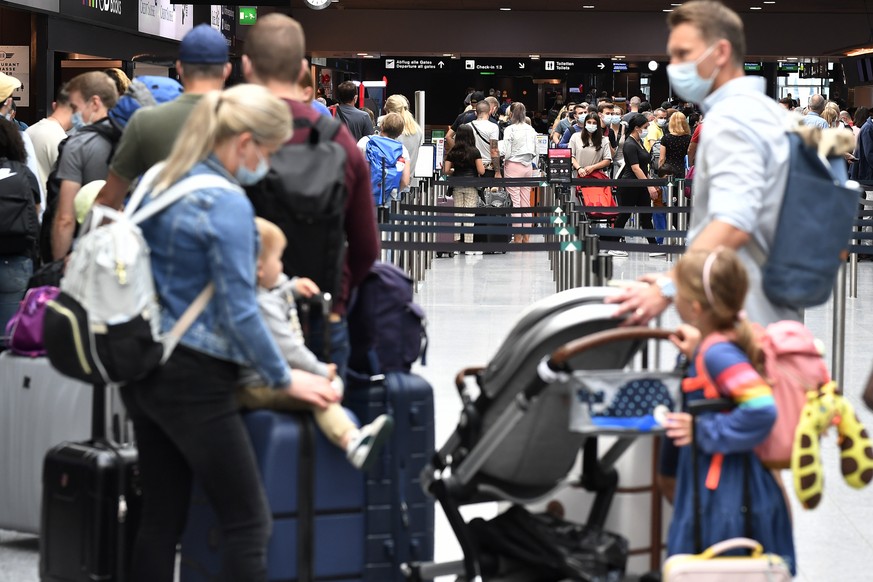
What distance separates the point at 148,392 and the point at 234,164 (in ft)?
2.03

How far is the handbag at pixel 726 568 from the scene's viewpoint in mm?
3375

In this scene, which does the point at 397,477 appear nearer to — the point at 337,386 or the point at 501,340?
the point at 337,386

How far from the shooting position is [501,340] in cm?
995

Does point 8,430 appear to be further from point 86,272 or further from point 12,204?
point 86,272

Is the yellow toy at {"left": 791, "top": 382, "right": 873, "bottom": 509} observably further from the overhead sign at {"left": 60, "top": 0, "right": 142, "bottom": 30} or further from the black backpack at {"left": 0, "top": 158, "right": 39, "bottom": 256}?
the overhead sign at {"left": 60, "top": 0, "right": 142, "bottom": 30}

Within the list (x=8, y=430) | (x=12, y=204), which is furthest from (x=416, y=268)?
(x=8, y=430)

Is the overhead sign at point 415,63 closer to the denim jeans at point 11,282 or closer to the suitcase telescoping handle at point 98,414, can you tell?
the denim jeans at point 11,282

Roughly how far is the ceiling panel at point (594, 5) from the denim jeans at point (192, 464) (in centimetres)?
3096

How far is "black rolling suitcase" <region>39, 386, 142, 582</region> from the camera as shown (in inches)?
155

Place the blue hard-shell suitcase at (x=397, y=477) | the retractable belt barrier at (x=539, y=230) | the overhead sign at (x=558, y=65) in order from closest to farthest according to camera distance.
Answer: the blue hard-shell suitcase at (x=397, y=477), the retractable belt barrier at (x=539, y=230), the overhead sign at (x=558, y=65)

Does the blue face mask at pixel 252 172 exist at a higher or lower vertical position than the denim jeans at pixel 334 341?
higher

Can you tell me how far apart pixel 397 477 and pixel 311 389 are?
1.84 feet

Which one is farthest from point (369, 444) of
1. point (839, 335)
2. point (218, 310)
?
point (839, 335)

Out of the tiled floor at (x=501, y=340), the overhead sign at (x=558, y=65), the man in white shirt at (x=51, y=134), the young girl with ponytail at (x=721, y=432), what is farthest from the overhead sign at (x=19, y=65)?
the overhead sign at (x=558, y=65)
